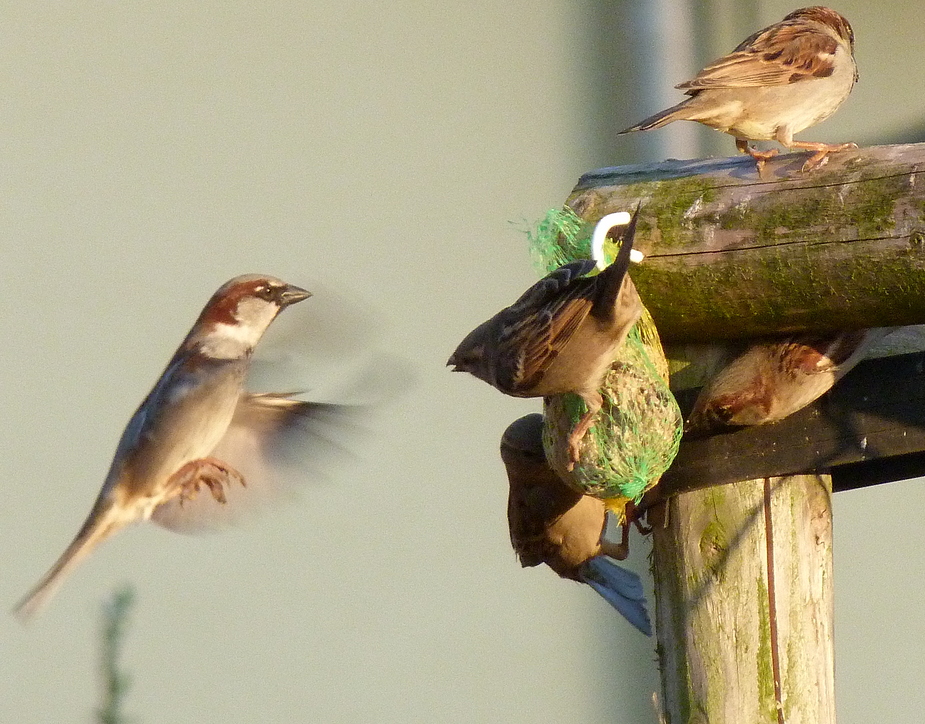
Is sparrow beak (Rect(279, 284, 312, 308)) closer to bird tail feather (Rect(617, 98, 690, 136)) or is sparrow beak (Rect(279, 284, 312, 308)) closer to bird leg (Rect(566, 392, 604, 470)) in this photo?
bird leg (Rect(566, 392, 604, 470))

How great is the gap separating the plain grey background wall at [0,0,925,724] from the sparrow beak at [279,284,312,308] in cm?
174

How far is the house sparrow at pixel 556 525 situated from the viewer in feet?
9.27

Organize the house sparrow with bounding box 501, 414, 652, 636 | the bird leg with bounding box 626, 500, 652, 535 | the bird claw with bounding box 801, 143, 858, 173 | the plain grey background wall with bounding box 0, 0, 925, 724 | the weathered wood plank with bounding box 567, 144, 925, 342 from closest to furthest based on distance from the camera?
the weathered wood plank with bounding box 567, 144, 925, 342 → the bird claw with bounding box 801, 143, 858, 173 → the bird leg with bounding box 626, 500, 652, 535 → the house sparrow with bounding box 501, 414, 652, 636 → the plain grey background wall with bounding box 0, 0, 925, 724

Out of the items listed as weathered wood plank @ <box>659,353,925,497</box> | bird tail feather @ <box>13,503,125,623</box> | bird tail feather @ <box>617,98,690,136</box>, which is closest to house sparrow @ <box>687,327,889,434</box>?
weathered wood plank @ <box>659,353,925,497</box>

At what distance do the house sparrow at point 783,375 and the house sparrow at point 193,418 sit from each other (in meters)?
0.83

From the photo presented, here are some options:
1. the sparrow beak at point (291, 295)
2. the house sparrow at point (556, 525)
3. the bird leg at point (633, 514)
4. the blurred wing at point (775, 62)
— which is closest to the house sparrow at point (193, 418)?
the sparrow beak at point (291, 295)

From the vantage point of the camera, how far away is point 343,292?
4.08m

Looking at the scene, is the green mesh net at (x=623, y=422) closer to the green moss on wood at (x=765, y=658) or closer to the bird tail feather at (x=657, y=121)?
the green moss on wood at (x=765, y=658)

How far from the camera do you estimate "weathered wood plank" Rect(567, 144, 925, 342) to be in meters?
2.13

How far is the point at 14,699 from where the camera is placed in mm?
3832

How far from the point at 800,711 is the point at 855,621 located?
7.78 ft

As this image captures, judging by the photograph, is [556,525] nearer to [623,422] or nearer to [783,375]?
[623,422]

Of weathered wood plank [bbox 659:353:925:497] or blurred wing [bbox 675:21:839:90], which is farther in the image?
blurred wing [bbox 675:21:839:90]

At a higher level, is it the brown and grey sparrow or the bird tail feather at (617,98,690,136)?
the bird tail feather at (617,98,690,136)
